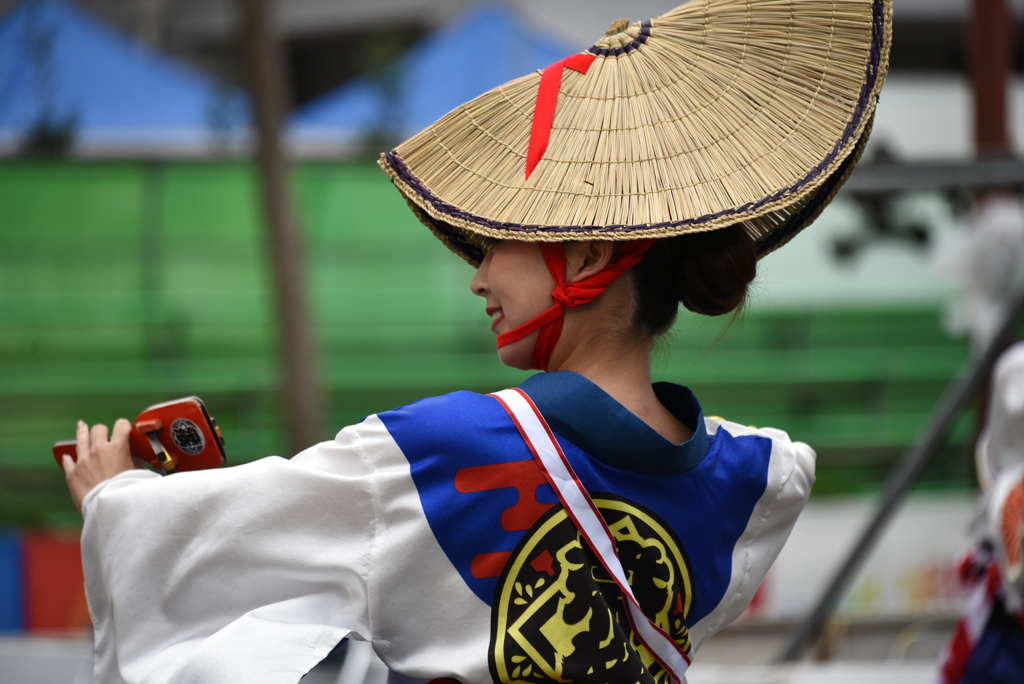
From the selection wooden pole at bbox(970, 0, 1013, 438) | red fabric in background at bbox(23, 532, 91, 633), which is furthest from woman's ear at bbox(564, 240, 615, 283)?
wooden pole at bbox(970, 0, 1013, 438)

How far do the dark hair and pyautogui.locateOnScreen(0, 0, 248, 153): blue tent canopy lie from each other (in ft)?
22.1

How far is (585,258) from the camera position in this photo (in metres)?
1.17

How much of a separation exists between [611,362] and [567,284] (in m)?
0.12

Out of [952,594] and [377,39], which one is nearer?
[952,594]

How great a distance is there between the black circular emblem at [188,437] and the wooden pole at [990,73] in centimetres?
604

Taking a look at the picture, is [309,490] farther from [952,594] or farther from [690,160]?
[952,594]

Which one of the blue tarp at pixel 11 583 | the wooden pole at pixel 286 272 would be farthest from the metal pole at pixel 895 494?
the blue tarp at pixel 11 583

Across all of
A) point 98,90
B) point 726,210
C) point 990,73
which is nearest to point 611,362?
point 726,210

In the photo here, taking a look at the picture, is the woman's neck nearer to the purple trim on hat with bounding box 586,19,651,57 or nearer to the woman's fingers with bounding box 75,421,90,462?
the purple trim on hat with bounding box 586,19,651,57

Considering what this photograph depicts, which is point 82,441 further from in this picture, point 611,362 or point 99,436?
point 611,362

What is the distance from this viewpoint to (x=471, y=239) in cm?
135

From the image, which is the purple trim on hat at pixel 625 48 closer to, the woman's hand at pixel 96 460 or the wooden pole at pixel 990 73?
the woman's hand at pixel 96 460

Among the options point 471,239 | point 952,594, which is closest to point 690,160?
point 471,239

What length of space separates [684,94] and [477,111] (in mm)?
249
